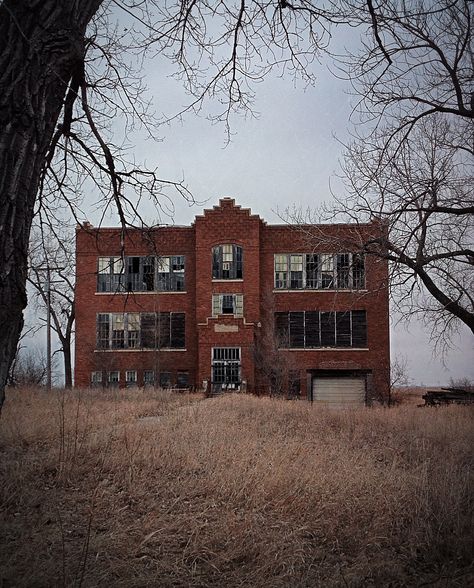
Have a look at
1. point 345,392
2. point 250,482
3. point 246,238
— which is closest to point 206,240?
point 246,238

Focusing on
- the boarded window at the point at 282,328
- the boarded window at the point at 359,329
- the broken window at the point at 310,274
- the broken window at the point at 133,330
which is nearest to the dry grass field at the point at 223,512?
the boarded window at the point at 282,328

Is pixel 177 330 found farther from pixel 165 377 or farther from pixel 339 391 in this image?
pixel 339 391

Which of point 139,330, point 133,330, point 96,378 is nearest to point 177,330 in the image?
point 139,330

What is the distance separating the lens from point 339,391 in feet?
87.1

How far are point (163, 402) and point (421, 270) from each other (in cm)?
999

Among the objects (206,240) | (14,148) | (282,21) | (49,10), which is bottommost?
(14,148)

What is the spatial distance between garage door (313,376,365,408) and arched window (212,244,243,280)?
1288cm

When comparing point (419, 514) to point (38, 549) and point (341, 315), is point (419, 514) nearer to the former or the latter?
point (38, 549)

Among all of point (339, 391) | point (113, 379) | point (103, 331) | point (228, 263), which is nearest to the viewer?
point (339, 391)

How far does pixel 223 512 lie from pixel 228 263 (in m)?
32.0

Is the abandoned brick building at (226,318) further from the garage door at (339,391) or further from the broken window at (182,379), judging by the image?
the garage door at (339,391)

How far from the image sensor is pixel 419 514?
6.25 m

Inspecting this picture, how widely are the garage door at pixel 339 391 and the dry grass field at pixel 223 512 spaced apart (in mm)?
15444

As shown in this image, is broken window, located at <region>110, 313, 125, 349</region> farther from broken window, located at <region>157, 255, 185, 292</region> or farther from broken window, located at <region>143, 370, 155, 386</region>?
broken window, located at <region>157, 255, 185, 292</region>
